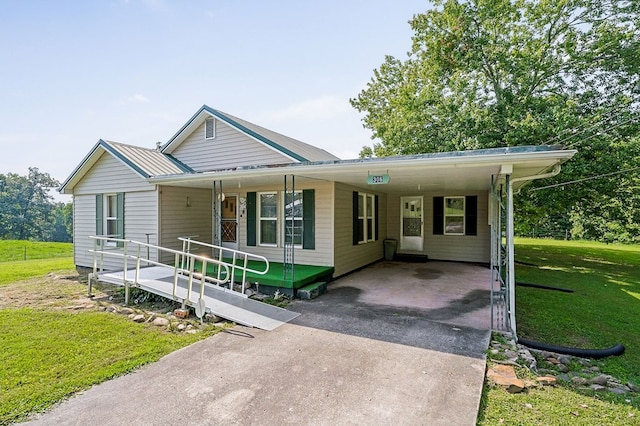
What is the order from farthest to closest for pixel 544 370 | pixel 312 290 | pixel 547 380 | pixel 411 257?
pixel 411 257
pixel 312 290
pixel 544 370
pixel 547 380

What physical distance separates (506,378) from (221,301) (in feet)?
14.8

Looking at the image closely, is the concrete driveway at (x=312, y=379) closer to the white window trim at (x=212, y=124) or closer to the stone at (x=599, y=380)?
the stone at (x=599, y=380)

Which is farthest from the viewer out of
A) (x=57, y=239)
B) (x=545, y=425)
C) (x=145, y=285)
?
(x=57, y=239)

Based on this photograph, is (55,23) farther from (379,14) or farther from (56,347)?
(379,14)

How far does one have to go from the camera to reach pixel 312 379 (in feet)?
11.0

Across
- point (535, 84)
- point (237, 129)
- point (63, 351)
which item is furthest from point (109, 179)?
point (535, 84)

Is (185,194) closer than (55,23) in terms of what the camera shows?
No

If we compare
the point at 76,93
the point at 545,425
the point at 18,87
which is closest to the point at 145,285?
the point at 545,425

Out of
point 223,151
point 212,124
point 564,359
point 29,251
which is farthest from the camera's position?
point 29,251

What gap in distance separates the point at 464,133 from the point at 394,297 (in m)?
8.47

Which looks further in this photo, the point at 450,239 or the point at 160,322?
the point at 450,239

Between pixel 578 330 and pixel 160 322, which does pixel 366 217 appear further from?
pixel 160 322

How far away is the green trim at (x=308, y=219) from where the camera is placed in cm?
812

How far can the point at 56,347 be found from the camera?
13.6 feet
